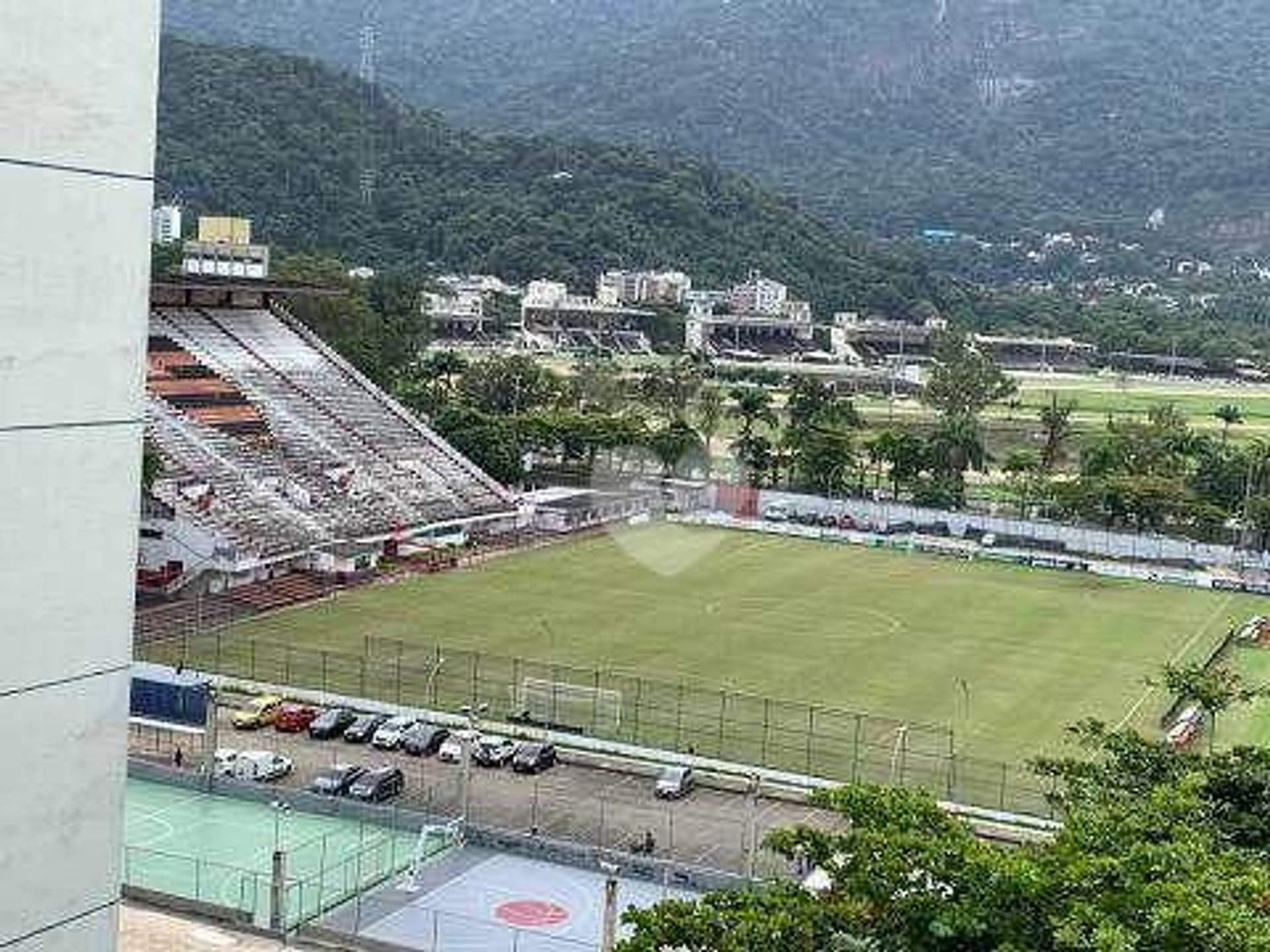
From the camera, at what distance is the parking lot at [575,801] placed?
24.8 m

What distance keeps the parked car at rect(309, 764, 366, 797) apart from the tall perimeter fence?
511 cm

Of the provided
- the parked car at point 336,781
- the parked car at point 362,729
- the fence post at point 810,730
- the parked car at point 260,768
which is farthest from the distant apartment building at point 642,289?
the parked car at point 336,781

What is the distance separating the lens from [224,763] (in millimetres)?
26688

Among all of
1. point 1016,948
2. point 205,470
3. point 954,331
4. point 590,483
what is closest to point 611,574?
Result: point 205,470

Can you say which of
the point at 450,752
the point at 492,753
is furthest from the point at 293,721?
the point at 492,753

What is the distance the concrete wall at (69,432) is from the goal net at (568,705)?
22796 mm

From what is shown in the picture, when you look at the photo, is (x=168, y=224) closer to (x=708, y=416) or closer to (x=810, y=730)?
(x=708, y=416)

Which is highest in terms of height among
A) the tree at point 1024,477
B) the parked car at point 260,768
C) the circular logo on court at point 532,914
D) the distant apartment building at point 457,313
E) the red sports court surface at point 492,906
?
the distant apartment building at point 457,313

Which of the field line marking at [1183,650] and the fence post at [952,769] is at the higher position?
the field line marking at [1183,650]

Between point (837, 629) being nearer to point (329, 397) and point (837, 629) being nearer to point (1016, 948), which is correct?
point (329, 397)

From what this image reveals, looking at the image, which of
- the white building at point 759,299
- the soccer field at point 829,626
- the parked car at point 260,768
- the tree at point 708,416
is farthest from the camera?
the white building at point 759,299

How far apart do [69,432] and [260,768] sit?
19.8m

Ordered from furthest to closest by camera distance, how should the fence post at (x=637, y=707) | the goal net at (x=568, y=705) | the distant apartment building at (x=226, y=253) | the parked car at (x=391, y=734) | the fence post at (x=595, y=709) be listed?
the distant apartment building at (x=226, y=253) → the goal net at (x=568, y=705) → the fence post at (x=595, y=709) → the fence post at (x=637, y=707) → the parked car at (x=391, y=734)

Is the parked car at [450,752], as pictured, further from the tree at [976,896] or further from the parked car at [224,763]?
the tree at [976,896]
